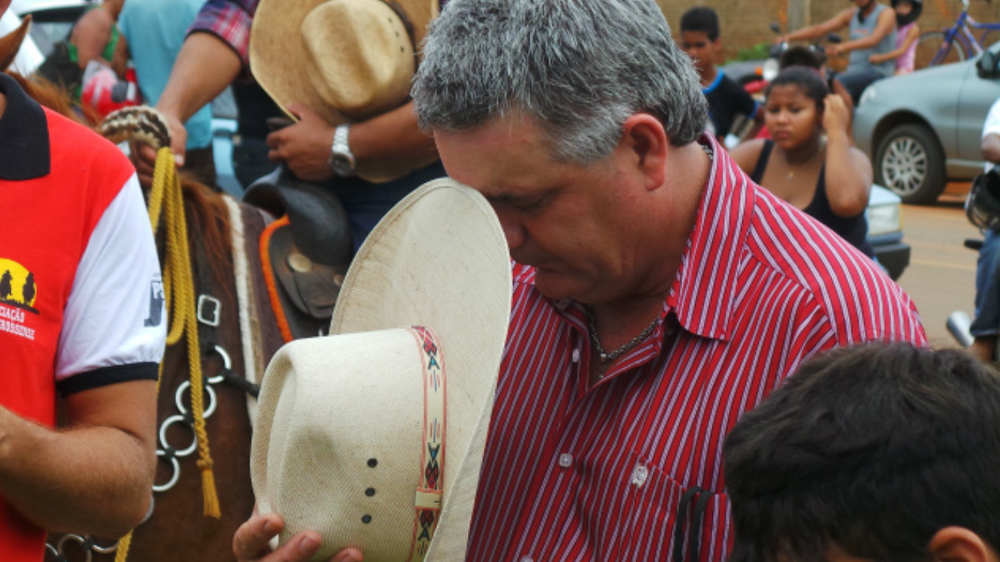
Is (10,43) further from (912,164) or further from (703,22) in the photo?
(912,164)

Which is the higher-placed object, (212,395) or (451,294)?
(451,294)

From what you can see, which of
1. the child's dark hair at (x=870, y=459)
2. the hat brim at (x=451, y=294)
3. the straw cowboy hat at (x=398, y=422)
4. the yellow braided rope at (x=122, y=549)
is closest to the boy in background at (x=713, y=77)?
the yellow braided rope at (x=122, y=549)

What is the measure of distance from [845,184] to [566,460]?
3.91m

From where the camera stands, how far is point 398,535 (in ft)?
5.82

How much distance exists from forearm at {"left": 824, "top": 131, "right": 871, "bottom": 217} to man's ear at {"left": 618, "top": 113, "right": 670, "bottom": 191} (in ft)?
12.5

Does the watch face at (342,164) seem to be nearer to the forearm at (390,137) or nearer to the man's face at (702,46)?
the forearm at (390,137)

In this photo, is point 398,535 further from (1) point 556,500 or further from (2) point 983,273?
(2) point 983,273

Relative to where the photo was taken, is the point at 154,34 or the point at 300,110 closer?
the point at 300,110

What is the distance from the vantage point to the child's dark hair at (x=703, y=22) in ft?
24.8

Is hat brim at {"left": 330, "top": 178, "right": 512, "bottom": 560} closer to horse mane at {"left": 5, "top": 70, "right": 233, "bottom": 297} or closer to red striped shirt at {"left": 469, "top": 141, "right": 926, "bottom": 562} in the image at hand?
red striped shirt at {"left": 469, "top": 141, "right": 926, "bottom": 562}

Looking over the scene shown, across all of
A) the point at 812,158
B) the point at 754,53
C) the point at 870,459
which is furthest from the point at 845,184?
the point at 754,53

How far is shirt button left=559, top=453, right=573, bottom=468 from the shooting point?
1.84m

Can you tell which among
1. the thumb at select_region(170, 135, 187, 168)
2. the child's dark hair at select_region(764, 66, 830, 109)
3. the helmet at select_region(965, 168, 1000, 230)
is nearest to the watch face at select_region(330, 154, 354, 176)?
the thumb at select_region(170, 135, 187, 168)

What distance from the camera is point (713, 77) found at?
7582 mm
